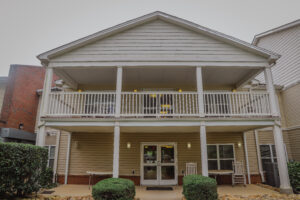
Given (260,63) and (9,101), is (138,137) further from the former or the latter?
(9,101)

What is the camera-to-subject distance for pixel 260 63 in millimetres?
8445

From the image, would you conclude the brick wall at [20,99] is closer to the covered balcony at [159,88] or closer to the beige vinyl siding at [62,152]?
the beige vinyl siding at [62,152]

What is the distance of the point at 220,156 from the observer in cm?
1022

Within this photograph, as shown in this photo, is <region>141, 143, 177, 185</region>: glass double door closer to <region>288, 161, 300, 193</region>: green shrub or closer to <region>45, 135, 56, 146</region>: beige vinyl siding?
<region>288, 161, 300, 193</region>: green shrub

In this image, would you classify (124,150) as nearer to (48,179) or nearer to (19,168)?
(48,179)

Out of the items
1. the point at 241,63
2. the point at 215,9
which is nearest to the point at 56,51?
the point at 241,63

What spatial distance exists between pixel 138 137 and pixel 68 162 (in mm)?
3983

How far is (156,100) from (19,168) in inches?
222

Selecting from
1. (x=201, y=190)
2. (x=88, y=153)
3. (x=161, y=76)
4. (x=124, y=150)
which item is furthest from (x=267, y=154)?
(x=88, y=153)

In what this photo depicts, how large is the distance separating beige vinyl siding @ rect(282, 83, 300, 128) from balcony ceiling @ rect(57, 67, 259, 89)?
3381mm

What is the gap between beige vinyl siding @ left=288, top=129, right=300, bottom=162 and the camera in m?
10.5

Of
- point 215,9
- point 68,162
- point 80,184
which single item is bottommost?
point 80,184

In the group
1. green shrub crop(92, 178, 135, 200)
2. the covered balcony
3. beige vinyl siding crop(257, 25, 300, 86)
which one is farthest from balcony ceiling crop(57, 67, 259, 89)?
green shrub crop(92, 178, 135, 200)

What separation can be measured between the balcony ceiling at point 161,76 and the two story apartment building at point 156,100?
0.05m
